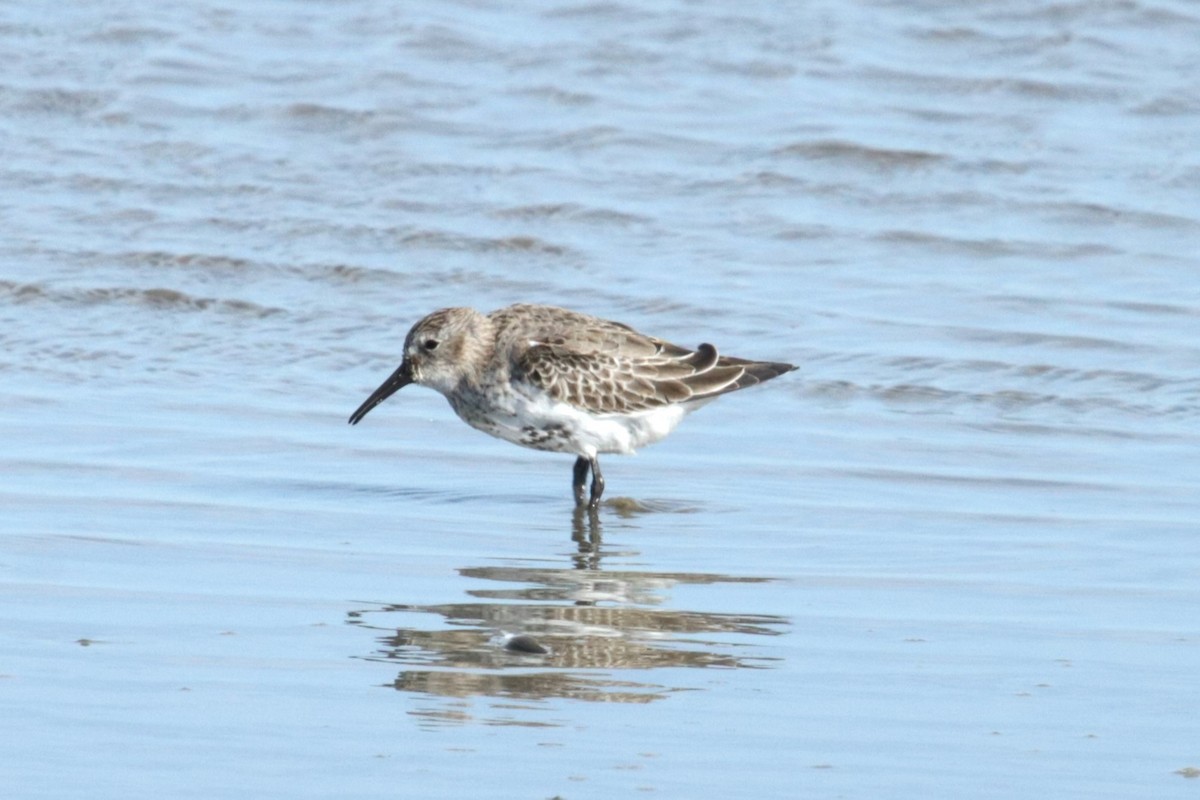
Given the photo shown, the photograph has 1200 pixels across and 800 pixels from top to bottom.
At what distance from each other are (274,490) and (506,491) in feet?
3.01

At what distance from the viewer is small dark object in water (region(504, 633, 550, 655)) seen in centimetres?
580

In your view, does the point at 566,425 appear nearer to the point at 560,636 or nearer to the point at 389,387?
the point at 389,387

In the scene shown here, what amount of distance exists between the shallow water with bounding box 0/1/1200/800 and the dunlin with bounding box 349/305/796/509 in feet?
0.79

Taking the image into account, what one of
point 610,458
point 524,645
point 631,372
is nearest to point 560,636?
point 524,645

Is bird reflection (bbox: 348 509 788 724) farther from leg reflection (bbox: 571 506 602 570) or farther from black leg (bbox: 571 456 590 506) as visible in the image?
black leg (bbox: 571 456 590 506)

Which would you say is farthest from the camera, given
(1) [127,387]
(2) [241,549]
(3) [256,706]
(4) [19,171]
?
(4) [19,171]

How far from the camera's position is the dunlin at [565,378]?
26.7 ft

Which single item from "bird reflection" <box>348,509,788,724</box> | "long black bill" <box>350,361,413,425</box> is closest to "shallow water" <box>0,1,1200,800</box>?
"bird reflection" <box>348,509,788,724</box>

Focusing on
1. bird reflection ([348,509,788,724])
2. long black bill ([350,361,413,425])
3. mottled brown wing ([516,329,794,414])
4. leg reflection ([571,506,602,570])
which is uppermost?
mottled brown wing ([516,329,794,414])

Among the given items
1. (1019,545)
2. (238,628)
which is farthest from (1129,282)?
(238,628)

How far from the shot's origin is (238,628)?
5934mm

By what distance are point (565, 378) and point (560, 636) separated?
226cm

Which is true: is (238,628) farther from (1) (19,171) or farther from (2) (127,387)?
(1) (19,171)

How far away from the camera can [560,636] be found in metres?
6.02
